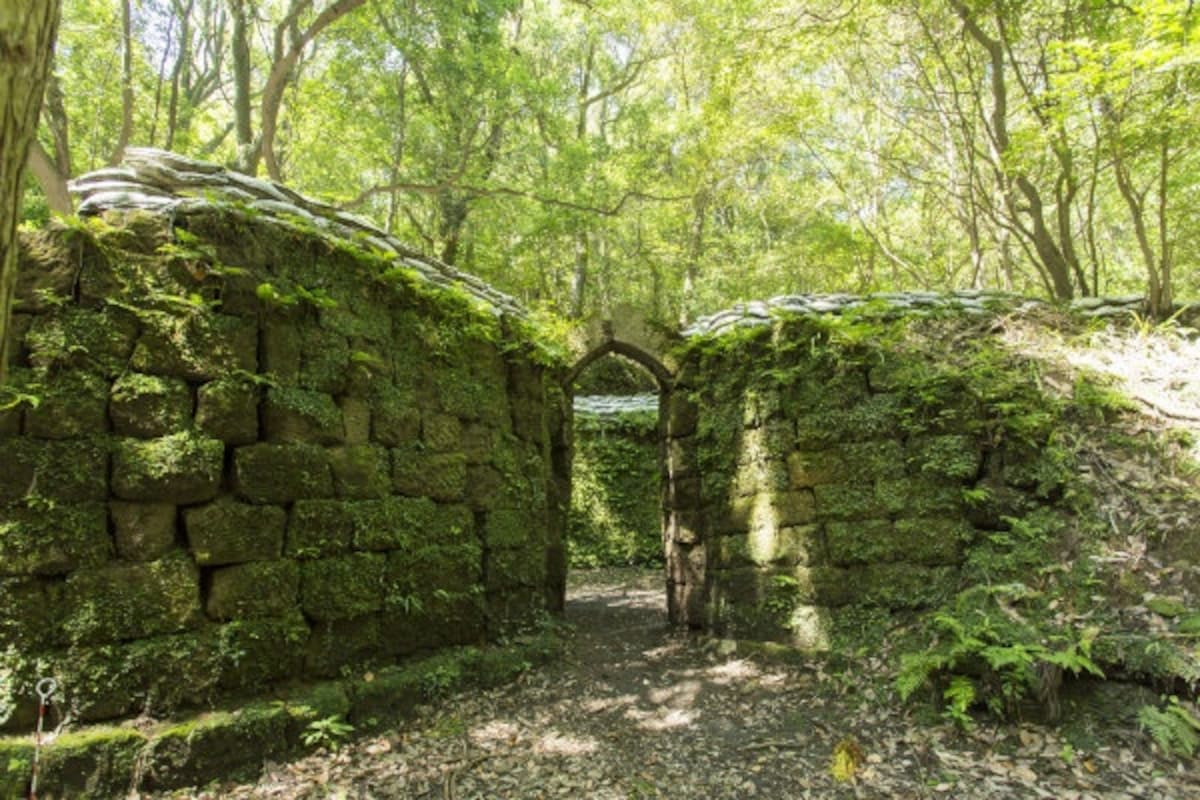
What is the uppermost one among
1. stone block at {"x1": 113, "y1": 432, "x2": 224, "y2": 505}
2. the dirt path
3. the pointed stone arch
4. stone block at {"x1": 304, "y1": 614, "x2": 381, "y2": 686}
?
the pointed stone arch

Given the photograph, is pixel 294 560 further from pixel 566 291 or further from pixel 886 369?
pixel 566 291

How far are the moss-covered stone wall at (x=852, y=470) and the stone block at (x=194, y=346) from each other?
430cm

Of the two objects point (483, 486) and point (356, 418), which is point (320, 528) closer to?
point (356, 418)

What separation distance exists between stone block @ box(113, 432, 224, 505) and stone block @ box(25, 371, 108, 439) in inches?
7.0

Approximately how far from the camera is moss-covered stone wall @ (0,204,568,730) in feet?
9.98

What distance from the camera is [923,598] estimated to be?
4793mm

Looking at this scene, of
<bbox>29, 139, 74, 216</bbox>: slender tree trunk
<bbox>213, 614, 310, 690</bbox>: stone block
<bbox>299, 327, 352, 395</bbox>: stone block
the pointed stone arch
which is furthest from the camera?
<bbox>29, 139, 74, 216</bbox>: slender tree trunk

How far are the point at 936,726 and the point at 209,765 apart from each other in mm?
4140

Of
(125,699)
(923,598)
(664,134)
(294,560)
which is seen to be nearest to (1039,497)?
(923,598)

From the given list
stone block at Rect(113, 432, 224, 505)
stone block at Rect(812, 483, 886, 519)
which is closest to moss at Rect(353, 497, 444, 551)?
stone block at Rect(113, 432, 224, 505)

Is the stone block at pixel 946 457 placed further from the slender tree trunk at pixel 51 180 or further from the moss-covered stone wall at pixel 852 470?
the slender tree trunk at pixel 51 180

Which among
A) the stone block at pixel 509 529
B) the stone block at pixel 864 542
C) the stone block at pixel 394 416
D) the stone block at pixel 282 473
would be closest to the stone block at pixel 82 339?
the stone block at pixel 282 473

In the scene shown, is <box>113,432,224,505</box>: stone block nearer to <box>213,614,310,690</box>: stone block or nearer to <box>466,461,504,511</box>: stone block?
<box>213,614,310,690</box>: stone block

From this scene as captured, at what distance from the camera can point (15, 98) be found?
4.14 feet
